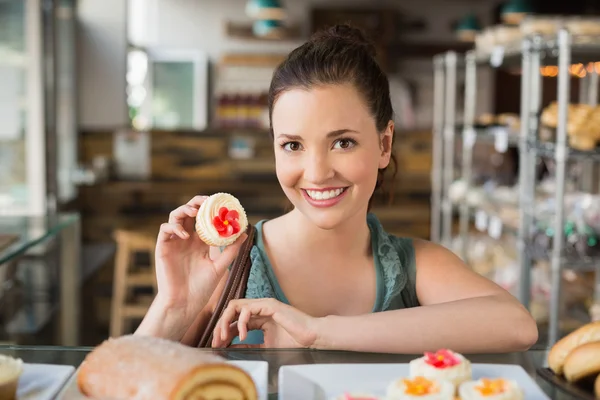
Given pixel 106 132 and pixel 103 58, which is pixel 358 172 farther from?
pixel 103 58

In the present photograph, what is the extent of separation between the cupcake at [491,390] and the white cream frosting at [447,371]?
0.02 metres

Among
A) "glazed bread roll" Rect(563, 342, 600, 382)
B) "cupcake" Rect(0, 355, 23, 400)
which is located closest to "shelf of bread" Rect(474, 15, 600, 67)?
"glazed bread roll" Rect(563, 342, 600, 382)

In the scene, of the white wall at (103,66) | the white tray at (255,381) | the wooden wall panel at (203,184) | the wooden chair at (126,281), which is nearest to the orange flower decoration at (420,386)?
the white tray at (255,381)

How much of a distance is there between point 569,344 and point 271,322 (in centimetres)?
57

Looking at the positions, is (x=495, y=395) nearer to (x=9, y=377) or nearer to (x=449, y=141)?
(x=9, y=377)

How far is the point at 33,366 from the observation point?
4.11ft

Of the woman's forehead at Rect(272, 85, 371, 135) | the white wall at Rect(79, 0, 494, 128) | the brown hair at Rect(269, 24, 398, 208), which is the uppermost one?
the white wall at Rect(79, 0, 494, 128)

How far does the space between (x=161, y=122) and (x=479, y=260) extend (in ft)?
19.6

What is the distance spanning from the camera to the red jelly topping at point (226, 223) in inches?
60.4

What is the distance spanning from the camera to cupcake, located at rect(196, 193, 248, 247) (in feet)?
5.00

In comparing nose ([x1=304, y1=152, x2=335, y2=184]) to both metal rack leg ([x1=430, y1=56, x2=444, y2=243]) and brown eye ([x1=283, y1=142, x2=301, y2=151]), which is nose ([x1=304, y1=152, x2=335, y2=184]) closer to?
brown eye ([x1=283, y1=142, x2=301, y2=151])

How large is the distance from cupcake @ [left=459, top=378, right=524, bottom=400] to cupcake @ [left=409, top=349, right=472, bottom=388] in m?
0.03

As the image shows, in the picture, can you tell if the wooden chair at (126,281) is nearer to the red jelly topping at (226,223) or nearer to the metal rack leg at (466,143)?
the metal rack leg at (466,143)

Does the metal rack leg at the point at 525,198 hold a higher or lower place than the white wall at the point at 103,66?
lower
